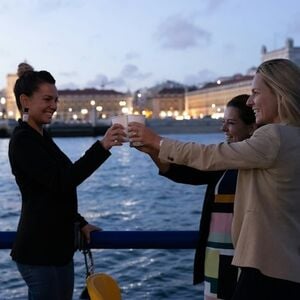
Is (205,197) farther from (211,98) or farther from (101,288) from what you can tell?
(211,98)

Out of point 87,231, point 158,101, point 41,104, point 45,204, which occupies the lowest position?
point 87,231

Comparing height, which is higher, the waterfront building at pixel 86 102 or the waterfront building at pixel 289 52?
the waterfront building at pixel 289 52

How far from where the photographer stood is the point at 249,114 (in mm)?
2078

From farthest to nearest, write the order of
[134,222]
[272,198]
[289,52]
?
[289,52] → [134,222] → [272,198]

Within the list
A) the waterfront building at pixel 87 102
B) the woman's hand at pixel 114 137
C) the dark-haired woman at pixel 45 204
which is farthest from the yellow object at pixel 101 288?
the waterfront building at pixel 87 102

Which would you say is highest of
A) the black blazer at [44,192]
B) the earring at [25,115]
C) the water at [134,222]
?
the earring at [25,115]

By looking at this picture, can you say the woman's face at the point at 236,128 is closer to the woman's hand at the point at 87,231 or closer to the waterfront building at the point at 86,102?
the woman's hand at the point at 87,231

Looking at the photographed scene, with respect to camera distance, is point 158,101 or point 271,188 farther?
point 158,101

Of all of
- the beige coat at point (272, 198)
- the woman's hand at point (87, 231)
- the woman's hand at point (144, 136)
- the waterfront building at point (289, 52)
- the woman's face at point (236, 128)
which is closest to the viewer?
the beige coat at point (272, 198)

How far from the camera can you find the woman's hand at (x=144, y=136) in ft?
5.82

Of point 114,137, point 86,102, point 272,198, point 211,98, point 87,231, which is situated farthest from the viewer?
point 86,102

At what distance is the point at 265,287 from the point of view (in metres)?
1.65

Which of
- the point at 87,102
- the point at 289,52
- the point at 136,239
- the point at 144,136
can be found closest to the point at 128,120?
the point at 144,136

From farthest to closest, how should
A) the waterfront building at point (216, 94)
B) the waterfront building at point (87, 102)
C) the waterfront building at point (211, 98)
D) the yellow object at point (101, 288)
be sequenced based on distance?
the waterfront building at point (87, 102) < the waterfront building at point (216, 94) < the waterfront building at point (211, 98) < the yellow object at point (101, 288)
